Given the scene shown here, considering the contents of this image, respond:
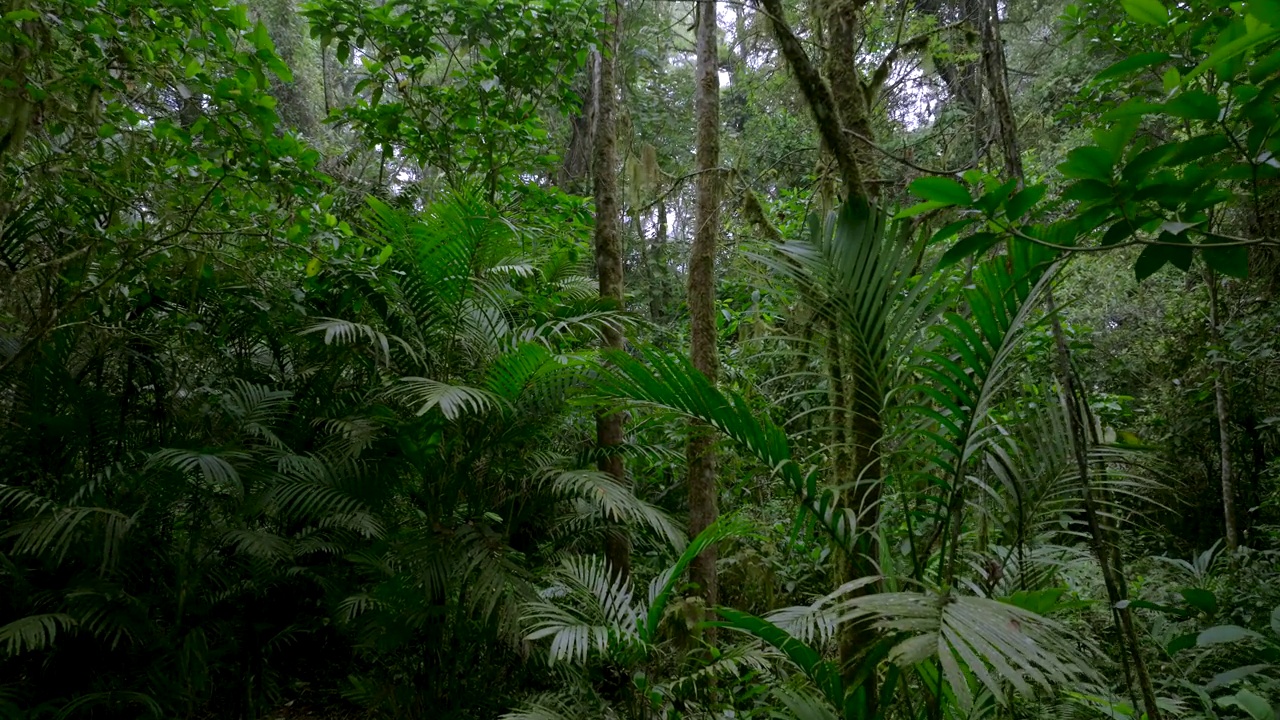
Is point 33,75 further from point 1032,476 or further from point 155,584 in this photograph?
point 1032,476

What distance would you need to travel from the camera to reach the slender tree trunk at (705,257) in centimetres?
415

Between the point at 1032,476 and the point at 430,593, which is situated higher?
the point at 1032,476

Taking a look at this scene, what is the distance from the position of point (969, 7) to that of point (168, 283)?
598 centimetres

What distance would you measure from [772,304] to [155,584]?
12.5ft

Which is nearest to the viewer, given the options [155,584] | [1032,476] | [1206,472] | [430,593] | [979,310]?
[979,310]

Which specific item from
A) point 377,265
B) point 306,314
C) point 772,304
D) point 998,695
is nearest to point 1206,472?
point 772,304

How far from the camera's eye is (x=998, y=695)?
122cm

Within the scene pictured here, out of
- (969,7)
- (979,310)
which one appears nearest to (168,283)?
(979,310)

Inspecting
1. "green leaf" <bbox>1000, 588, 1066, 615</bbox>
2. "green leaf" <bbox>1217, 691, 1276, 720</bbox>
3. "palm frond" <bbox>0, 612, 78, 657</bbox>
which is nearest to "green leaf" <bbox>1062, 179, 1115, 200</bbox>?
"green leaf" <bbox>1000, 588, 1066, 615</bbox>

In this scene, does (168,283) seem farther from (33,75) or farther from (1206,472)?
(1206,472)

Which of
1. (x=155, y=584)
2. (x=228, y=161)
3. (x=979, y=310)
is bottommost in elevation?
(x=155, y=584)

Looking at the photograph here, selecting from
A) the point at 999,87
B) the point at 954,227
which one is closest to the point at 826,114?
the point at 999,87

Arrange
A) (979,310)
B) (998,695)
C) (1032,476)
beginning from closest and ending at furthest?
(998,695) < (979,310) < (1032,476)

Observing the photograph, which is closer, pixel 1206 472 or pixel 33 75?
pixel 33 75
